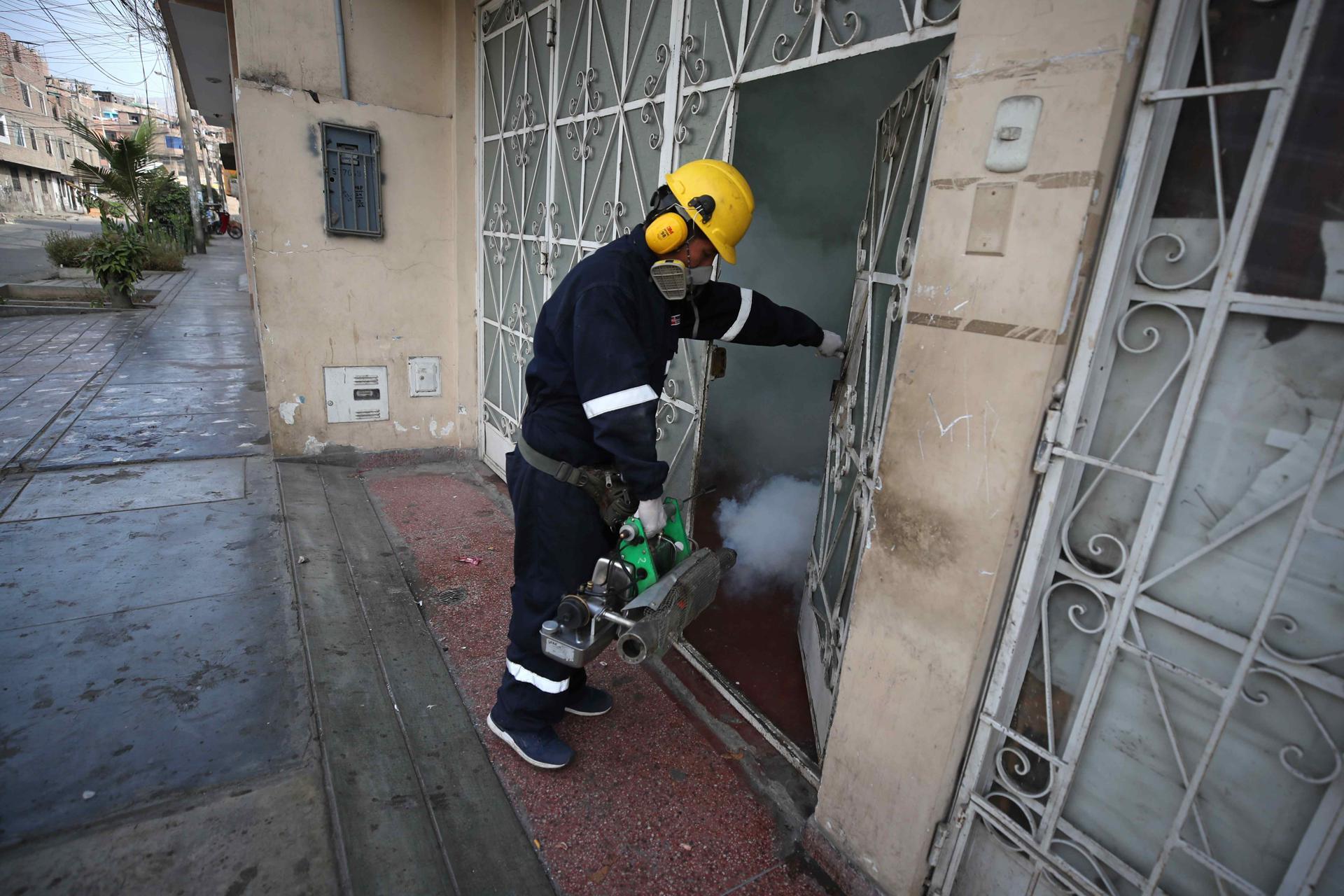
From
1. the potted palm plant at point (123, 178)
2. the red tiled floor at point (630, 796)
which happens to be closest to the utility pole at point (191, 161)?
the potted palm plant at point (123, 178)

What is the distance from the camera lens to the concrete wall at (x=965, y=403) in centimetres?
134

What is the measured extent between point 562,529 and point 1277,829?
6.59ft

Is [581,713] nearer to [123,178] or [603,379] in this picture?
→ [603,379]

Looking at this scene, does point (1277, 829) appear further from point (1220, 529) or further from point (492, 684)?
point (492, 684)

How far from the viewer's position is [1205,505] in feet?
4.34

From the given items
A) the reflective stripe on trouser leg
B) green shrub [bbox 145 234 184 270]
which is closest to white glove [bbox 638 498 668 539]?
the reflective stripe on trouser leg

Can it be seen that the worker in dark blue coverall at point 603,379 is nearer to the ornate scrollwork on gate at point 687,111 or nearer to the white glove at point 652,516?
the white glove at point 652,516

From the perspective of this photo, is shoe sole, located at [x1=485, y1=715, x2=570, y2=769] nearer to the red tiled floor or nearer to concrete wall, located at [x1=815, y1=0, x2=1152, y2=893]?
the red tiled floor

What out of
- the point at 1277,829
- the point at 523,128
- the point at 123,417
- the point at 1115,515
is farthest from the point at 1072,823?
the point at 123,417

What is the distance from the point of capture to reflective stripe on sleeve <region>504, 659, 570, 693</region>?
248 centimetres

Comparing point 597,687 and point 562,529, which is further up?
point 562,529

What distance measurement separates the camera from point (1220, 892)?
1.34 m

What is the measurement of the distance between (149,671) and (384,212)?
13.1ft

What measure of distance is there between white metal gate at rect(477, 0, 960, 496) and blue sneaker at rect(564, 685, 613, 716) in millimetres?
1095
